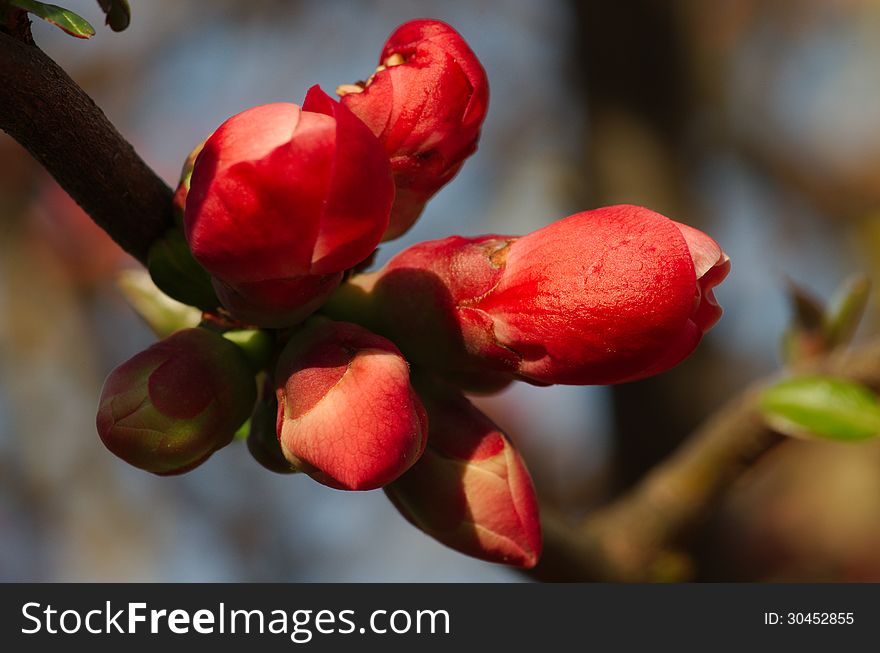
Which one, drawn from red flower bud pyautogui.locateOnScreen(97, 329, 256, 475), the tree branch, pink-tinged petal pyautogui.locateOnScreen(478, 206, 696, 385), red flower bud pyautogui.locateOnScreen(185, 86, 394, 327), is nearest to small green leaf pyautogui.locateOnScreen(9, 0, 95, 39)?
red flower bud pyautogui.locateOnScreen(185, 86, 394, 327)

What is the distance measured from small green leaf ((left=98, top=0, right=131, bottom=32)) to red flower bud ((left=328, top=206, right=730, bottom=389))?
0.29m

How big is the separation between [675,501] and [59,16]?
3.66 feet

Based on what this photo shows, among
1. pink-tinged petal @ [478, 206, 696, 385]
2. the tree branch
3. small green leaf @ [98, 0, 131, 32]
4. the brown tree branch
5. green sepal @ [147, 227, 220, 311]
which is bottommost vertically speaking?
the tree branch

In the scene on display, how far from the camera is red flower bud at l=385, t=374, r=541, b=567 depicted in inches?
33.5

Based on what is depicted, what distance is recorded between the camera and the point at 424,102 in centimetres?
83

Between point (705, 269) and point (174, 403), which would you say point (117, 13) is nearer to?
point (174, 403)

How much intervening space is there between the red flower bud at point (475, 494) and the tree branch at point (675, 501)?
0.47 meters

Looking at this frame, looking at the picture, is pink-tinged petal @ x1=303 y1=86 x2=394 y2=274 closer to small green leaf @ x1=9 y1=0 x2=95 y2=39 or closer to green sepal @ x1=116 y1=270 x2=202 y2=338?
small green leaf @ x1=9 y1=0 x2=95 y2=39

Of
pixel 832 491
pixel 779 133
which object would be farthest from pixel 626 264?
pixel 779 133

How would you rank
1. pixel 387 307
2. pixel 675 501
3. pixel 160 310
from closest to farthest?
1. pixel 387 307
2. pixel 160 310
3. pixel 675 501

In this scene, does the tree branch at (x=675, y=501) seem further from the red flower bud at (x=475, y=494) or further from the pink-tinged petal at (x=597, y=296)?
the pink-tinged petal at (x=597, y=296)

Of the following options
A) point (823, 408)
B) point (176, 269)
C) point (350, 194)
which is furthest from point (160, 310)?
point (823, 408)

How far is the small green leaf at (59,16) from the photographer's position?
679 mm

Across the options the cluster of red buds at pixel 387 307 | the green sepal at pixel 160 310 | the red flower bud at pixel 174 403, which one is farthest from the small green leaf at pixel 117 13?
the green sepal at pixel 160 310
